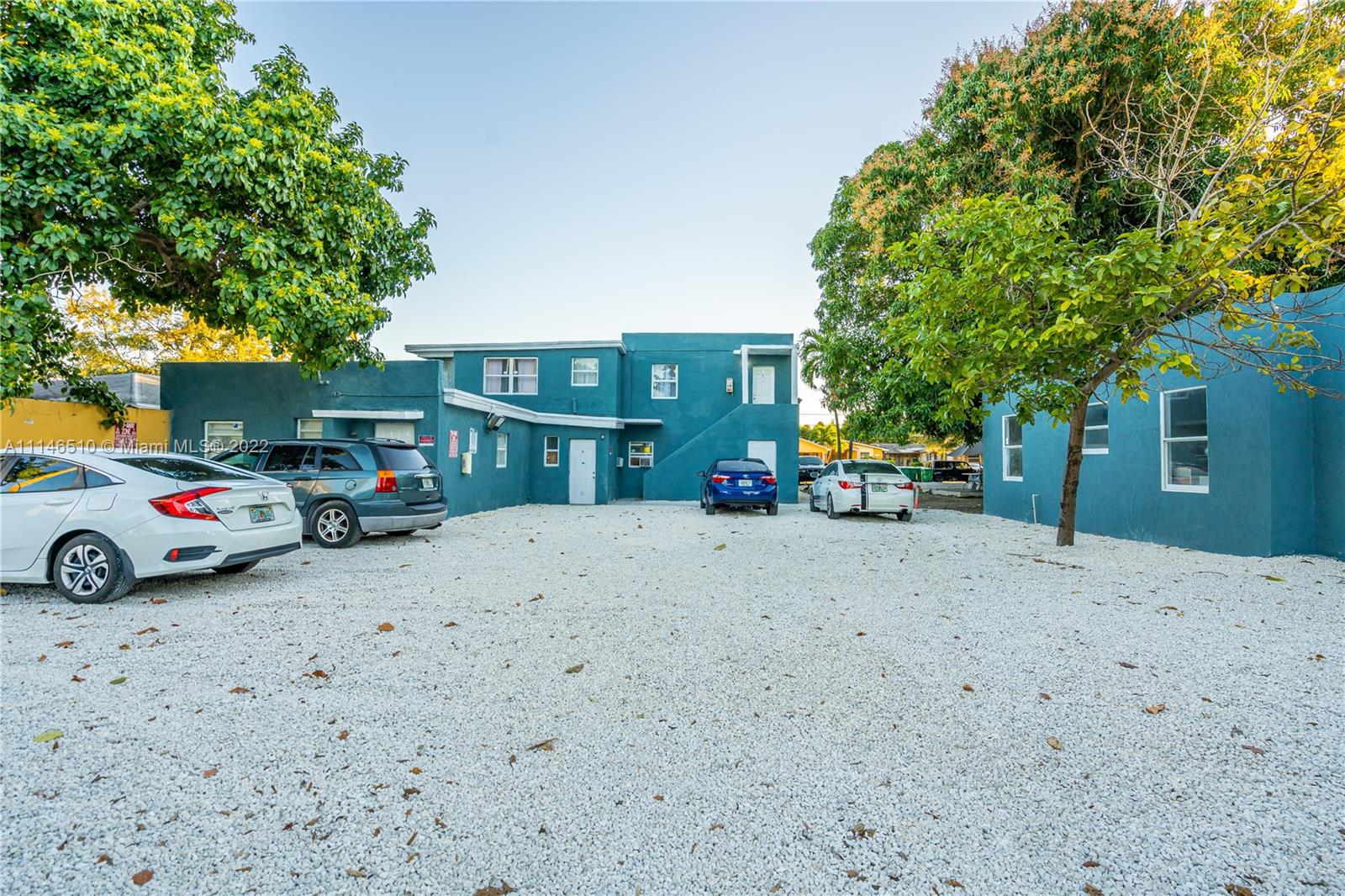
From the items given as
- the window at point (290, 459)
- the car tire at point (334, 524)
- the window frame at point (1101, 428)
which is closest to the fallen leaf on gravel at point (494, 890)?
the car tire at point (334, 524)

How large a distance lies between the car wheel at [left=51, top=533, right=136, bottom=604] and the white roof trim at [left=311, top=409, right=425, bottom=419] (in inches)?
325

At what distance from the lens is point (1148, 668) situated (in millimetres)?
4367

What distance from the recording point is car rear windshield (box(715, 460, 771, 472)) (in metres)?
15.9

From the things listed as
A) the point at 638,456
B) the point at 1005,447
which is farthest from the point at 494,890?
the point at 638,456

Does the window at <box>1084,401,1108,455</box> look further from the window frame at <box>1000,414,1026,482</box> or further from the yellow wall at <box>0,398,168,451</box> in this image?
the yellow wall at <box>0,398,168,451</box>

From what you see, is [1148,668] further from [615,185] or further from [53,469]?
[615,185]

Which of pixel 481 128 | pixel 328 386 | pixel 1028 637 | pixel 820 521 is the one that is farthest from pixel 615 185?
pixel 1028 637

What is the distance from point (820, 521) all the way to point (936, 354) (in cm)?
626

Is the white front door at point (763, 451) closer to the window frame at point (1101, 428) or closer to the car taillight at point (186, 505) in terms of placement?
the window frame at point (1101, 428)

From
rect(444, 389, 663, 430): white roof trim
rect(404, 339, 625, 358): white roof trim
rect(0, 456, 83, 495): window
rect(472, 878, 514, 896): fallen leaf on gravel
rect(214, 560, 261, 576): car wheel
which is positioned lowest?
rect(472, 878, 514, 896): fallen leaf on gravel

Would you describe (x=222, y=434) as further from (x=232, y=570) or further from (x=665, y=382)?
(x=665, y=382)

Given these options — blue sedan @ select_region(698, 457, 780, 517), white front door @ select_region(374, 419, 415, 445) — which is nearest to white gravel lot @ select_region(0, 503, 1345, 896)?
white front door @ select_region(374, 419, 415, 445)

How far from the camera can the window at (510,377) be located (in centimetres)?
2269

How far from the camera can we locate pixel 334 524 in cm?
952
